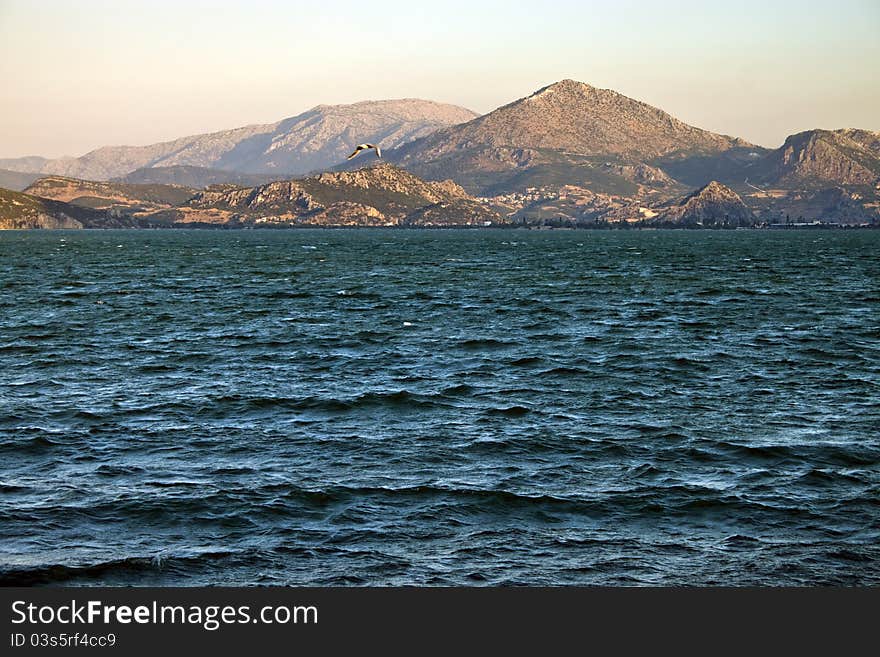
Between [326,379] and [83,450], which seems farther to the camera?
[326,379]

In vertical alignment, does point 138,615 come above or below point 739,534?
above

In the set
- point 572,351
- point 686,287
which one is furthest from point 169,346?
Answer: point 686,287

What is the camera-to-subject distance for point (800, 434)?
35.3m

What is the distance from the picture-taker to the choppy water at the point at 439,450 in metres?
23.2

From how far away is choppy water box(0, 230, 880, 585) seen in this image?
23234mm

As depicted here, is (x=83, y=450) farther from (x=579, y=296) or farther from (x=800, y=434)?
(x=579, y=296)

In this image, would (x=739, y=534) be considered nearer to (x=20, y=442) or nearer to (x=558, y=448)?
(x=558, y=448)

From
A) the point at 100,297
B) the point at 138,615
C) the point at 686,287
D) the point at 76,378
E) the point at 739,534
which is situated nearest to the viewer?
the point at 138,615

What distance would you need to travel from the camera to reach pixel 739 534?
2492 centimetres

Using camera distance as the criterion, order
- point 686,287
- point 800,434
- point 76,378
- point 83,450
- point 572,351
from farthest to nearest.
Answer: point 686,287 < point 572,351 < point 76,378 < point 800,434 < point 83,450

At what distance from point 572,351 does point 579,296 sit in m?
40.9

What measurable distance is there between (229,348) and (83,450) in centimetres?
2583

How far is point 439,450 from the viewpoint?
33281 millimetres

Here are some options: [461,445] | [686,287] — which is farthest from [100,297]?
[461,445]
